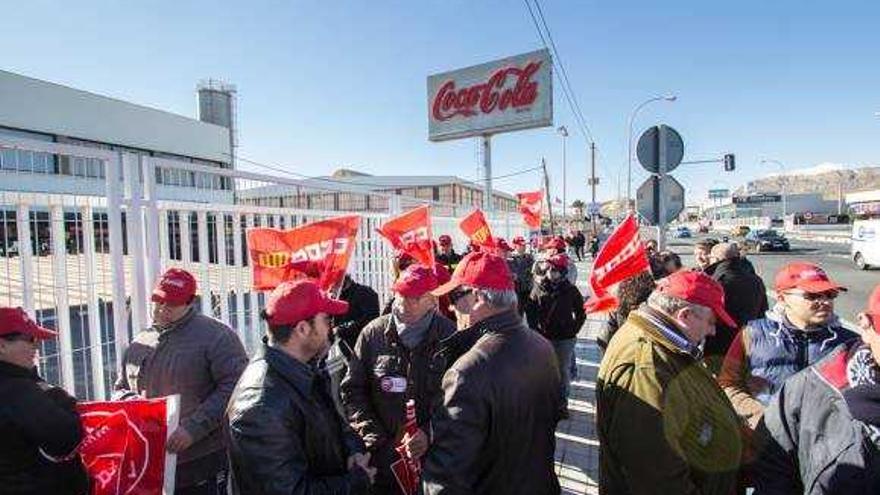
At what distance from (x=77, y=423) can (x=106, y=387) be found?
147cm

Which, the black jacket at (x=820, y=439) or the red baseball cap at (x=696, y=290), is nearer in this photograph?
the black jacket at (x=820, y=439)

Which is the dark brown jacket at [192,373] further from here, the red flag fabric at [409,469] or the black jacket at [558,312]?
the black jacket at [558,312]

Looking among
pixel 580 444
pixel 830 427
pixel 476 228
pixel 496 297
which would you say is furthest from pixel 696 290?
pixel 476 228

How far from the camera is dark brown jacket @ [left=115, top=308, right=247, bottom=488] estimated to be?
338cm

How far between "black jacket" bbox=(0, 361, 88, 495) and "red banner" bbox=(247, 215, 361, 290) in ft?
5.97

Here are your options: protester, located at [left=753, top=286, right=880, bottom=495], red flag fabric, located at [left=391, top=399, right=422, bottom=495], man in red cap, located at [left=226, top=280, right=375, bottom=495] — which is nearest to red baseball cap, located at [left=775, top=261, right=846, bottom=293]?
protester, located at [left=753, top=286, right=880, bottom=495]

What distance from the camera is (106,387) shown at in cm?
381

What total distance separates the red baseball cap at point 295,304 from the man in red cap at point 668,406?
127 centimetres

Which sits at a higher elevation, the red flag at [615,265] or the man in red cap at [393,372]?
the red flag at [615,265]

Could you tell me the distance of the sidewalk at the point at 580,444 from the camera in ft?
16.8

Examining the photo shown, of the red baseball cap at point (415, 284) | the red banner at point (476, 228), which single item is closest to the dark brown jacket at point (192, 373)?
the red baseball cap at point (415, 284)

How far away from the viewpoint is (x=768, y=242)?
119 feet

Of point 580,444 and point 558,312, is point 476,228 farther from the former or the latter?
point 580,444

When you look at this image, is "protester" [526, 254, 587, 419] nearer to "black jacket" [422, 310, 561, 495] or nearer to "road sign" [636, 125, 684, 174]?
"road sign" [636, 125, 684, 174]
